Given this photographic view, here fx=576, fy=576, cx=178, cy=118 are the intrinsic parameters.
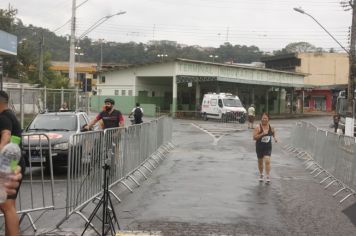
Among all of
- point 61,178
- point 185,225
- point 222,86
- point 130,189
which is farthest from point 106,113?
point 222,86

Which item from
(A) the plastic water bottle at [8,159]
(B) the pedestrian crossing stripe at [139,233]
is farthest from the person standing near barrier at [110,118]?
(A) the plastic water bottle at [8,159]

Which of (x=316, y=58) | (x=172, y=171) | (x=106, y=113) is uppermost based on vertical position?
(x=316, y=58)

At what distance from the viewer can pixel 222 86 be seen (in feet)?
194

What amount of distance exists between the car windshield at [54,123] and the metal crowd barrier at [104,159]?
6.80ft

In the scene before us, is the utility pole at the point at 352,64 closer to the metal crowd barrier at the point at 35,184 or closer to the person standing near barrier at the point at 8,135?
the metal crowd barrier at the point at 35,184

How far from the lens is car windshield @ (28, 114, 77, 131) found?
590 inches

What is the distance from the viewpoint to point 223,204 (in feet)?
32.2

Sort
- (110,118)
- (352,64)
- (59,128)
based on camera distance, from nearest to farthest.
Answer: (110,118)
(59,128)
(352,64)

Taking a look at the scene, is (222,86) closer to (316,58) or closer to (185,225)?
(316,58)

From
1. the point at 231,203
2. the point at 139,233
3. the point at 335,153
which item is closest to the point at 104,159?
the point at 139,233

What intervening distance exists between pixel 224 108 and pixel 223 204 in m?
36.1

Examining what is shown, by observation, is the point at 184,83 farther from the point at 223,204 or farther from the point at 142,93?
the point at 223,204

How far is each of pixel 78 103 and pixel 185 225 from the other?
77.8ft

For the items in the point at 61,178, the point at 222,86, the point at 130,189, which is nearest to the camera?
the point at 130,189
